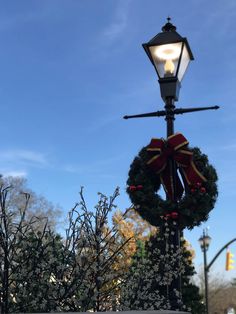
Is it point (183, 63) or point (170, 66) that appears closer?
point (170, 66)

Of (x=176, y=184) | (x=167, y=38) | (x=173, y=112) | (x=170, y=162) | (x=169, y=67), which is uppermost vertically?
(x=167, y=38)

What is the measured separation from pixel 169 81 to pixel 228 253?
27725mm

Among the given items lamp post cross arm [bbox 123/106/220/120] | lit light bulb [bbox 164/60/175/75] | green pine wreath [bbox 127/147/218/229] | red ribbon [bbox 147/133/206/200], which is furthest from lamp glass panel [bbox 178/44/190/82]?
green pine wreath [bbox 127/147/218/229]

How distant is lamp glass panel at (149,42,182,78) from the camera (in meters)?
6.12

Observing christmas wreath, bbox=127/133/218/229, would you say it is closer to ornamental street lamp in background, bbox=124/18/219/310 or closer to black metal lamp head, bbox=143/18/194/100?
ornamental street lamp in background, bbox=124/18/219/310

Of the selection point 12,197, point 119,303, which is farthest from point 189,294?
point 12,197

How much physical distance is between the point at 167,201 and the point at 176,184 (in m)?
0.28

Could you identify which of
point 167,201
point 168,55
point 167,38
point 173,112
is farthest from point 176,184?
point 167,38

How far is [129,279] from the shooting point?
7.07 metres

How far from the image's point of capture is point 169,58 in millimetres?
6184

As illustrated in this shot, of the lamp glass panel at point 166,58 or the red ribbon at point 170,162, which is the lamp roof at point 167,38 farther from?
the red ribbon at point 170,162

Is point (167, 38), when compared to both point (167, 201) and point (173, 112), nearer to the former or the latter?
point (173, 112)

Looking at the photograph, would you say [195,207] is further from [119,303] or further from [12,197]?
[12,197]

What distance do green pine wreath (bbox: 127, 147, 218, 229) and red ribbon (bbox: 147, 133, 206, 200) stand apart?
0.37ft
